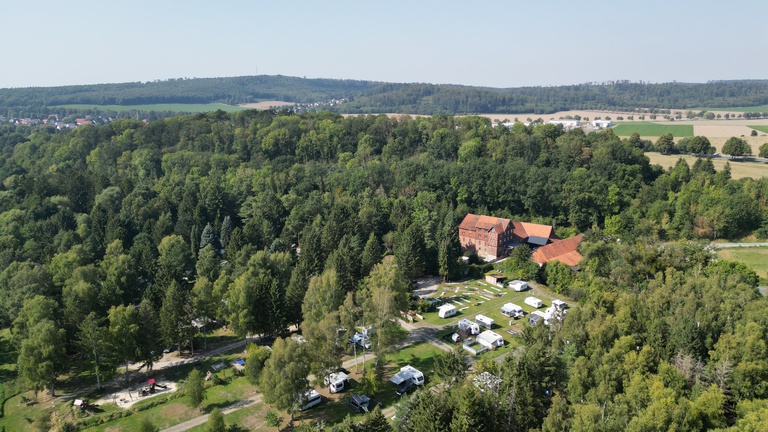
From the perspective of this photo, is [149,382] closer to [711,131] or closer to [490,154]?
[490,154]

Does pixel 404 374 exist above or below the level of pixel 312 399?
above

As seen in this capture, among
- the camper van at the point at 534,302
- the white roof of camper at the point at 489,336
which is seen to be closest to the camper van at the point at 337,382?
the white roof of camper at the point at 489,336

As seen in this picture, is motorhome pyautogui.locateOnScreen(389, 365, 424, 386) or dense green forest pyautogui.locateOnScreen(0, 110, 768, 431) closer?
dense green forest pyautogui.locateOnScreen(0, 110, 768, 431)

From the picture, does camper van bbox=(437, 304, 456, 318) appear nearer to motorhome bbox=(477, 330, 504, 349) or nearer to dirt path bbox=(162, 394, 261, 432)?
motorhome bbox=(477, 330, 504, 349)

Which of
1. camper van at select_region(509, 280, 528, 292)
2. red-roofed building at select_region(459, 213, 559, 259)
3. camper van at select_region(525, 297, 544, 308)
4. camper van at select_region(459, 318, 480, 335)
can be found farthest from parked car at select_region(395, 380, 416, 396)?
red-roofed building at select_region(459, 213, 559, 259)

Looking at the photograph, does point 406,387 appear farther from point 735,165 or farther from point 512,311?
point 735,165

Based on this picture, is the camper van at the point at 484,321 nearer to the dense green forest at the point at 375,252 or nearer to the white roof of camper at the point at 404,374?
the dense green forest at the point at 375,252

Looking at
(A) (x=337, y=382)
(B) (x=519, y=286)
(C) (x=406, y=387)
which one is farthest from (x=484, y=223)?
(A) (x=337, y=382)
